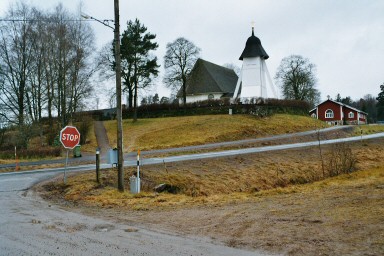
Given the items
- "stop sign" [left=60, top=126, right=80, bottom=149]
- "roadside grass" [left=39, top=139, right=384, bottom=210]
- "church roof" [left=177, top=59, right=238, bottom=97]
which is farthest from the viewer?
"church roof" [left=177, top=59, right=238, bottom=97]

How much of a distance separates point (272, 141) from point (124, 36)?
2553cm

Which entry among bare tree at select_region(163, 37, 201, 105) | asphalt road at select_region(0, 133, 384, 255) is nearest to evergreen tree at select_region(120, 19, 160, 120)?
bare tree at select_region(163, 37, 201, 105)

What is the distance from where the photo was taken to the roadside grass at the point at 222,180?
39.3ft

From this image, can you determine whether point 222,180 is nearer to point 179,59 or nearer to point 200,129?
point 200,129

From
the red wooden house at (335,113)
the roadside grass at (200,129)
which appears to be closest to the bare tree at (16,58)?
the roadside grass at (200,129)

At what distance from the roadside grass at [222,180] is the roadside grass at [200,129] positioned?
11.7 metres

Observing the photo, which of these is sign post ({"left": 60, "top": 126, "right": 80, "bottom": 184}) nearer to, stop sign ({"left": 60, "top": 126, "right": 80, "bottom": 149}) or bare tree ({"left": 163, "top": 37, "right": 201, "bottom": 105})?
stop sign ({"left": 60, "top": 126, "right": 80, "bottom": 149})

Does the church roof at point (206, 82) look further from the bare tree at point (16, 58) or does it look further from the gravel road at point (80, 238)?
the gravel road at point (80, 238)

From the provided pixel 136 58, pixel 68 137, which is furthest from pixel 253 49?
pixel 68 137

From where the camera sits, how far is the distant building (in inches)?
2298

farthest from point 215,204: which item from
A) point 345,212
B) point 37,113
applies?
point 37,113

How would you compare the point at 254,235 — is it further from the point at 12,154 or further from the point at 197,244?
the point at 12,154

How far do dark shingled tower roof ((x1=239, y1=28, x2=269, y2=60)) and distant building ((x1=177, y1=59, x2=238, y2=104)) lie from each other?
19.2ft

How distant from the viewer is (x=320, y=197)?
10750mm
